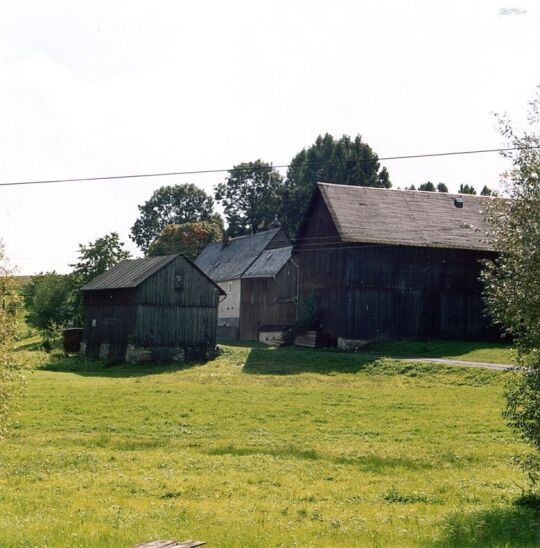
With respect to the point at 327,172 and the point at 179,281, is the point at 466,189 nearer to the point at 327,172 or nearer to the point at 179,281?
the point at 327,172

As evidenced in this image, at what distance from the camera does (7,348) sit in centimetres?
1898

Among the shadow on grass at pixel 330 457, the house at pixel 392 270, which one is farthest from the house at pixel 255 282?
the shadow on grass at pixel 330 457

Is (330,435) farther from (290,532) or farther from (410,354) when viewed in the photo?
(410,354)

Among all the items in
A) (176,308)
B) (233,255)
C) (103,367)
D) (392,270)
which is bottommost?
(103,367)

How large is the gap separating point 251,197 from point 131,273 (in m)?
61.7

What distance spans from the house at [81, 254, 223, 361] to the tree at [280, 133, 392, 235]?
51.4 metres

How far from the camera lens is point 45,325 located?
71.2 m

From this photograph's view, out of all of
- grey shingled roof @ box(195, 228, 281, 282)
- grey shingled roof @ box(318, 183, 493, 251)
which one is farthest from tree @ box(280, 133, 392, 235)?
grey shingled roof @ box(318, 183, 493, 251)

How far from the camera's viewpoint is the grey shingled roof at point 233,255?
76.8 metres

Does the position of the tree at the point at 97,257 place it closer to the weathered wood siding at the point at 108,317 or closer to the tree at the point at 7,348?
the weathered wood siding at the point at 108,317

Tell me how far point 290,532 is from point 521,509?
4810 millimetres

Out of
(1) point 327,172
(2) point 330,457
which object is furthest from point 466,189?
(2) point 330,457

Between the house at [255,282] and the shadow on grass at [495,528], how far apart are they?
47.5 metres

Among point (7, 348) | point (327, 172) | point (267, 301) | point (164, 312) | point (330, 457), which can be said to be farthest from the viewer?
point (327, 172)
